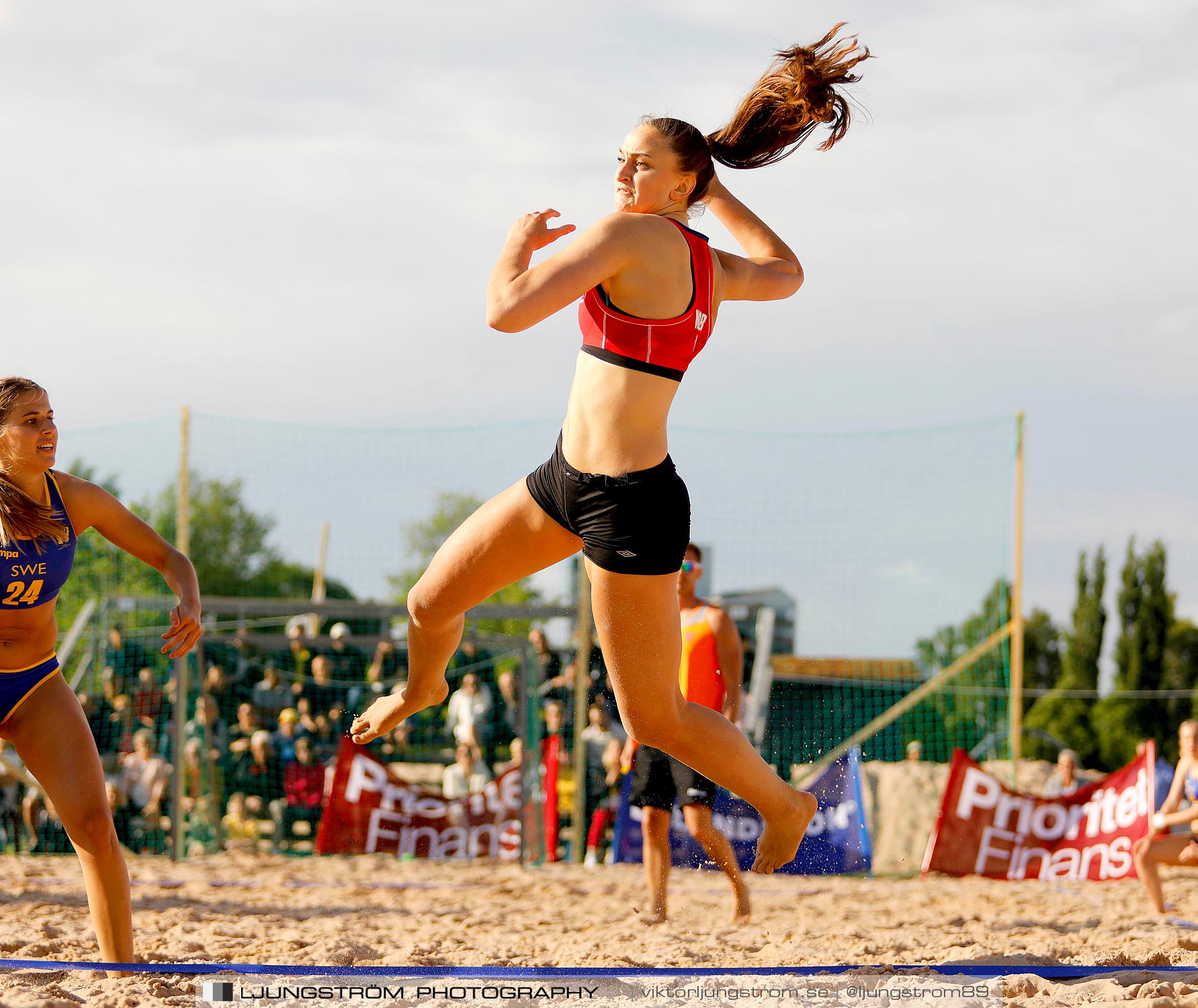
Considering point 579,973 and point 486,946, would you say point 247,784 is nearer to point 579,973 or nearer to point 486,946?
point 486,946

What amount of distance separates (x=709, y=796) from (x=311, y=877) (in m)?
3.43

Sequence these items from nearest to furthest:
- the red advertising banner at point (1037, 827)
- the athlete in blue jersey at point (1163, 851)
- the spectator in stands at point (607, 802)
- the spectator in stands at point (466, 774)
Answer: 1. the athlete in blue jersey at point (1163, 851)
2. the red advertising banner at point (1037, 827)
3. the spectator in stands at point (607, 802)
4. the spectator in stands at point (466, 774)

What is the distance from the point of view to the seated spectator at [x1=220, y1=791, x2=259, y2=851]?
958 centimetres

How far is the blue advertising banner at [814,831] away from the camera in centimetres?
847

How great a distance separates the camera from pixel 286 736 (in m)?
9.63

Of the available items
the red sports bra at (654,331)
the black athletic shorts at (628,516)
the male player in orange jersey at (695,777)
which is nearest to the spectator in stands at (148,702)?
the male player in orange jersey at (695,777)

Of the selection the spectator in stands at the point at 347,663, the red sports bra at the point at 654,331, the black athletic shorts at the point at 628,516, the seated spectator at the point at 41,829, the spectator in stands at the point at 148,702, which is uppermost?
the red sports bra at the point at 654,331

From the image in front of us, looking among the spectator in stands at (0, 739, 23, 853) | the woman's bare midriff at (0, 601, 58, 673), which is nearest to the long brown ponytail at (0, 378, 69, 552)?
the woman's bare midriff at (0, 601, 58, 673)

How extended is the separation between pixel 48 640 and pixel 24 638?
10cm

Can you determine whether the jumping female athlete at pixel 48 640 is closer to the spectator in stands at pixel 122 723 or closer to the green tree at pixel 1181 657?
the spectator in stands at pixel 122 723

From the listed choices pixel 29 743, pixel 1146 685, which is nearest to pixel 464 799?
pixel 29 743

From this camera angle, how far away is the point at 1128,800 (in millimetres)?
8836

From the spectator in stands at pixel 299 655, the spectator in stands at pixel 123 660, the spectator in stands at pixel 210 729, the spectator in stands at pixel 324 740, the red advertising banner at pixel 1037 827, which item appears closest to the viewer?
the red advertising banner at pixel 1037 827

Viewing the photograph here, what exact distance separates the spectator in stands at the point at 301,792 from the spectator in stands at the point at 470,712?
4.02 feet
